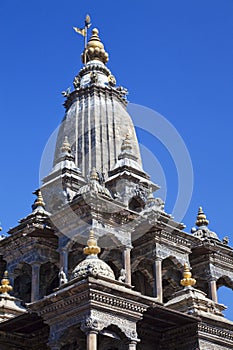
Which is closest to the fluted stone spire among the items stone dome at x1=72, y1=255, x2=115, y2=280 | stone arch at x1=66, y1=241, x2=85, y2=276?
stone arch at x1=66, y1=241, x2=85, y2=276

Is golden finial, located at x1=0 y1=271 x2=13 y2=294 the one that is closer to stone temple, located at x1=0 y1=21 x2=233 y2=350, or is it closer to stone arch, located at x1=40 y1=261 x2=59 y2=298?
stone temple, located at x1=0 y1=21 x2=233 y2=350

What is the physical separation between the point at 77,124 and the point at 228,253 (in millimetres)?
10764

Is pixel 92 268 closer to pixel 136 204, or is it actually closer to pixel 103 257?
pixel 103 257

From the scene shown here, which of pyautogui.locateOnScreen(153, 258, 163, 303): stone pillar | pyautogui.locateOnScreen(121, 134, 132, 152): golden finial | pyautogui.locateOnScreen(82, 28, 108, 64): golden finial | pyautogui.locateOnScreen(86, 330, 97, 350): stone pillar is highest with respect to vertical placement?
pyautogui.locateOnScreen(82, 28, 108, 64): golden finial

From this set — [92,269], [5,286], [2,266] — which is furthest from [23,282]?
[92,269]

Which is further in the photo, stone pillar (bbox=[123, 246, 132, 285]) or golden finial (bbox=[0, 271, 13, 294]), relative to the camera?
stone pillar (bbox=[123, 246, 132, 285])

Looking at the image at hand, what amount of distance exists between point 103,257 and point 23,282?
205 inches

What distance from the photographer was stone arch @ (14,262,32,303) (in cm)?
3606

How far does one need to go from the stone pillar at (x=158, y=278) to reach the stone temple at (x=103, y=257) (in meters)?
0.04

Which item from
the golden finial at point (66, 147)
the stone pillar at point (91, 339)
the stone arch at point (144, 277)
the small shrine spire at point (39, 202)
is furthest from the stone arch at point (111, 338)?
the golden finial at point (66, 147)

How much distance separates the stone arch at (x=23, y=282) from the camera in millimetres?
36062

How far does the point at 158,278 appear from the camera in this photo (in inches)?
1351

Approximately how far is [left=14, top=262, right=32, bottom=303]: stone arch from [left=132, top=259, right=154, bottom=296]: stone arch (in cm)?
498

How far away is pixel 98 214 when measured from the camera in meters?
33.4
